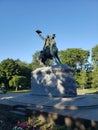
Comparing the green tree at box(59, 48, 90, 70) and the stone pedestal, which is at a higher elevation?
the green tree at box(59, 48, 90, 70)

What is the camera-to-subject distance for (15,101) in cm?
1977

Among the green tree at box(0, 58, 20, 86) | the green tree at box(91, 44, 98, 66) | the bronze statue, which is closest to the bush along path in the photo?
the bronze statue

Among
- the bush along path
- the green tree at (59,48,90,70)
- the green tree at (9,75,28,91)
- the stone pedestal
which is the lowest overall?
the bush along path

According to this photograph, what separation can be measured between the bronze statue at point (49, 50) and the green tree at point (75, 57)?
5203 centimetres

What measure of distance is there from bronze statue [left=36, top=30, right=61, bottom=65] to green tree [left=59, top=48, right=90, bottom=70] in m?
52.0

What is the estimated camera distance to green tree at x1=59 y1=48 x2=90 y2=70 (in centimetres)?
7419

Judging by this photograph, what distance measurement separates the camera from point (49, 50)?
21219 mm

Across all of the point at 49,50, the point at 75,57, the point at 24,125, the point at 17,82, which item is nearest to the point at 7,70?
the point at 17,82

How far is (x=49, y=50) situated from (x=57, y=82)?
3.12 m

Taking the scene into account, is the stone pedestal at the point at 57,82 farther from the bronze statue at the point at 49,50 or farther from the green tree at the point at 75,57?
the green tree at the point at 75,57

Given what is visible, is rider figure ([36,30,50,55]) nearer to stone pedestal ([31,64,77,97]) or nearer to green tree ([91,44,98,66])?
stone pedestal ([31,64,77,97])

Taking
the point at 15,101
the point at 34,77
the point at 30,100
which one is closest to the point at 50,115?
the point at 30,100

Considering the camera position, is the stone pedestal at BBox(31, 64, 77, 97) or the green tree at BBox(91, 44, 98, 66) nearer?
the stone pedestal at BBox(31, 64, 77, 97)

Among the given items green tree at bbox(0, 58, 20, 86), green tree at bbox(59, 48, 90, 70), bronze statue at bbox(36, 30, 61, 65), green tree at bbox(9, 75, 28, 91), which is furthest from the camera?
green tree at bbox(59, 48, 90, 70)
